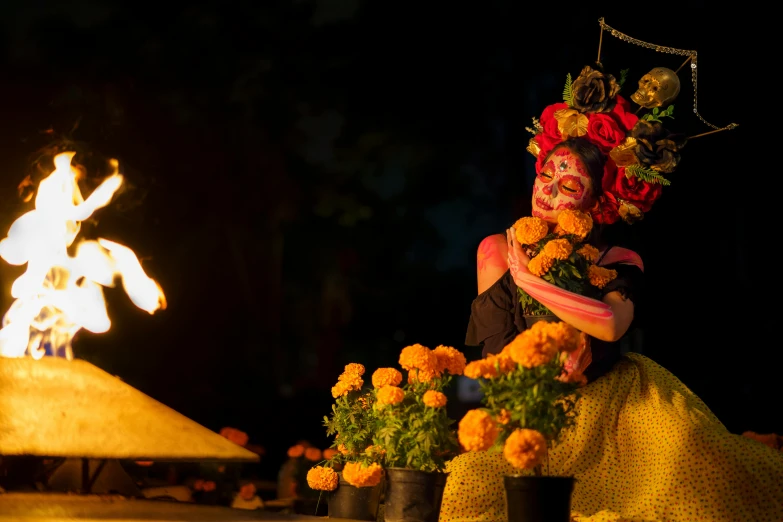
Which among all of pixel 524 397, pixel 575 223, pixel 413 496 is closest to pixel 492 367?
pixel 524 397

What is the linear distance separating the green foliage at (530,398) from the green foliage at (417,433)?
1.14 feet

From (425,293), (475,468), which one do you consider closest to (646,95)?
(475,468)

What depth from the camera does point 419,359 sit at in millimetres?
3922

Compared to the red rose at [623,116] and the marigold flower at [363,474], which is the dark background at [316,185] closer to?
the red rose at [623,116]

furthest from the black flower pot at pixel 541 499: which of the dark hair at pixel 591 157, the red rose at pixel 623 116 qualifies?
the red rose at pixel 623 116

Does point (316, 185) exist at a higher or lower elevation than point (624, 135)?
higher

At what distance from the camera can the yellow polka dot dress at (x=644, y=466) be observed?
4195mm

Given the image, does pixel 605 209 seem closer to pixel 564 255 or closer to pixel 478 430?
pixel 564 255

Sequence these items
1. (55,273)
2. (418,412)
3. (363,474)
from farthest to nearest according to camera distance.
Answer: (55,273) < (363,474) < (418,412)

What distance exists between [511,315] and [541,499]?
1257 millimetres

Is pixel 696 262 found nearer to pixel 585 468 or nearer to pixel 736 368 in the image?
pixel 736 368

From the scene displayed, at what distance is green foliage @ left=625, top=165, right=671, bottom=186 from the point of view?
464 cm

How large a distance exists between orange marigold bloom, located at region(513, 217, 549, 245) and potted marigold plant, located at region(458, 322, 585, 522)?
834 mm

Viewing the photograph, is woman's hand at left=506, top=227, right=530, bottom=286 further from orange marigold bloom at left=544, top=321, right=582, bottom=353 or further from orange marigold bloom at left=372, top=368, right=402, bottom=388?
orange marigold bloom at left=544, top=321, right=582, bottom=353
